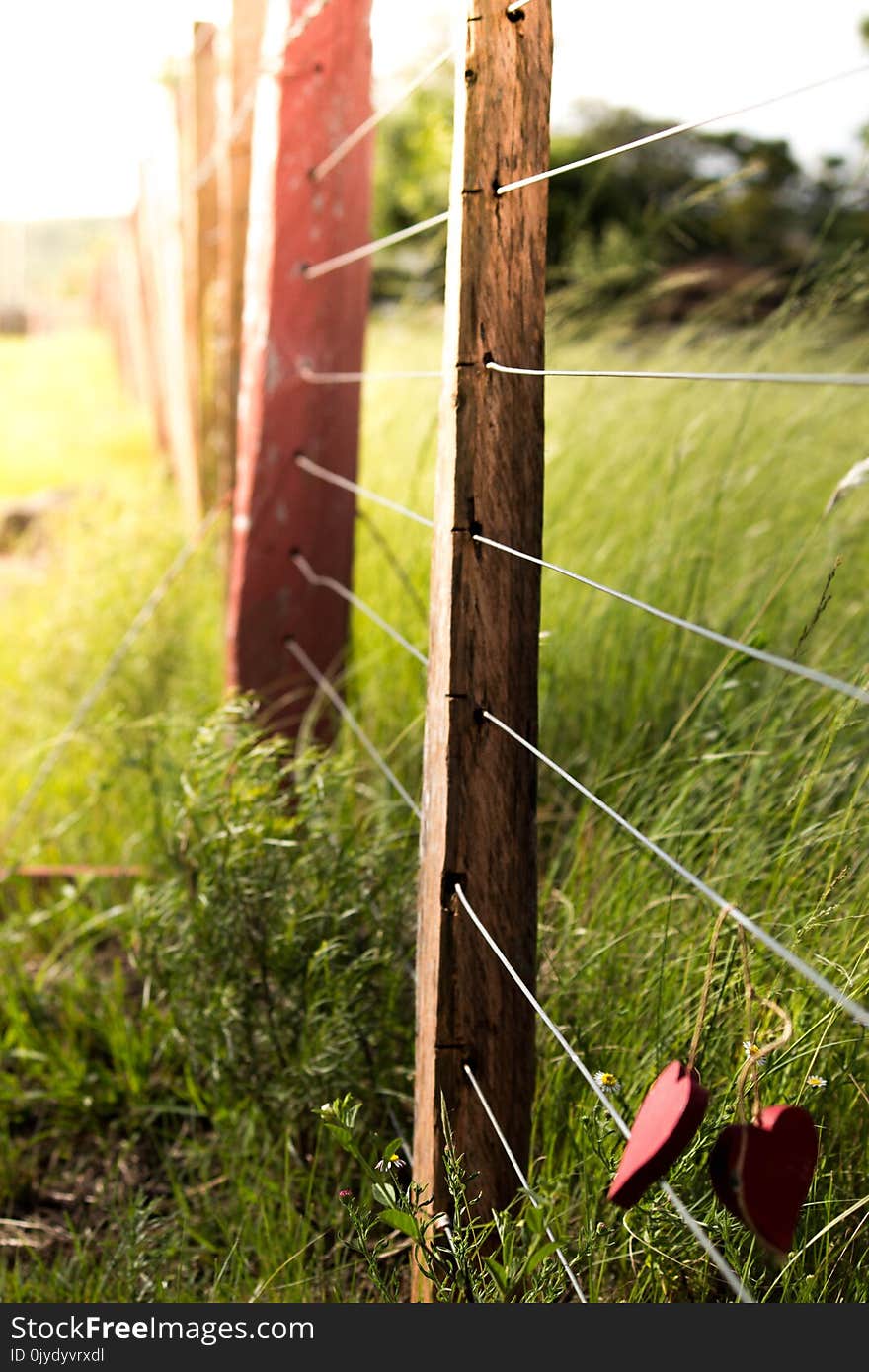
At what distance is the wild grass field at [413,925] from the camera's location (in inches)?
57.1

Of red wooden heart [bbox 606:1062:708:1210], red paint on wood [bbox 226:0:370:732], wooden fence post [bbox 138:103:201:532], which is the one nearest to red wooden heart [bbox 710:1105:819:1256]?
red wooden heart [bbox 606:1062:708:1210]

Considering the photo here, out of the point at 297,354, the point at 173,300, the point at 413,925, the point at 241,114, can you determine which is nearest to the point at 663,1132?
the point at 413,925

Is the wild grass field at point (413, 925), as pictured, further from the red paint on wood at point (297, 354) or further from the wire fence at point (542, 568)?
the red paint on wood at point (297, 354)

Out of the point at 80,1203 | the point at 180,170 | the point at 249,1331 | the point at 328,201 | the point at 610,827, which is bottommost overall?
the point at 80,1203

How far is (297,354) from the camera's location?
251 centimetres

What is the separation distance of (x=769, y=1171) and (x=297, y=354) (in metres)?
1.94

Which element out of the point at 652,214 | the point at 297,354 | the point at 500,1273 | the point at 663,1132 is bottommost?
the point at 500,1273

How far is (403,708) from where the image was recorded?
2.61 m

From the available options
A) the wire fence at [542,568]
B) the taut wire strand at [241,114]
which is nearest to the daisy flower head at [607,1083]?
the wire fence at [542,568]

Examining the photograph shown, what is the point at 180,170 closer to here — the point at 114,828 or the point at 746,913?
the point at 114,828

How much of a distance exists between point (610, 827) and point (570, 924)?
235mm

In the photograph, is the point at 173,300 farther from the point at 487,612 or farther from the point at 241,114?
the point at 487,612

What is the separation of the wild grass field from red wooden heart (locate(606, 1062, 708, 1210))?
0.51ft

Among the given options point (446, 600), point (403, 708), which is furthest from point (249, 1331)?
point (403, 708)
